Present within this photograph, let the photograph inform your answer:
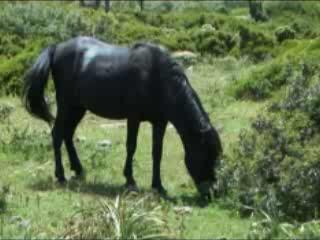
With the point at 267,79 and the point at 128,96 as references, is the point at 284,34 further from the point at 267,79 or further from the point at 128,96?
the point at 128,96

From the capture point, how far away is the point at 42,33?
2356 cm

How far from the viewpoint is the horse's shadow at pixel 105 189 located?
32.1 ft

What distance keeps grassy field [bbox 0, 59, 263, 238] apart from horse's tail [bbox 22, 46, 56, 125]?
3.14ft

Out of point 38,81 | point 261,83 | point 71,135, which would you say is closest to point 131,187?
point 71,135

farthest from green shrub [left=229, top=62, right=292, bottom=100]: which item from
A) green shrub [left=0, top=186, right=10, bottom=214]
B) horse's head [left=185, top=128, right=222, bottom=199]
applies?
green shrub [left=0, top=186, right=10, bottom=214]

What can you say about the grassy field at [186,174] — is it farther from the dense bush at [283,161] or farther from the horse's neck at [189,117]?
the horse's neck at [189,117]

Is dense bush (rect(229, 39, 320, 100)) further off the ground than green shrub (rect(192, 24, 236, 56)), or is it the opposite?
dense bush (rect(229, 39, 320, 100))

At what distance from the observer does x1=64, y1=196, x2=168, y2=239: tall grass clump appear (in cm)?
767

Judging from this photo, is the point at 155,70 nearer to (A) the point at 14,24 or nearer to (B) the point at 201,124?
(B) the point at 201,124

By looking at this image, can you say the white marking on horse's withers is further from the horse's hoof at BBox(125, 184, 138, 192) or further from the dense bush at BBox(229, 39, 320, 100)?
the dense bush at BBox(229, 39, 320, 100)

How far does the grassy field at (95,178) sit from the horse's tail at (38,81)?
3.14 feet

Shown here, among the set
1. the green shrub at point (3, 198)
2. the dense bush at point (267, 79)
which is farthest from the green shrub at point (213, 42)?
the green shrub at point (3, 198)

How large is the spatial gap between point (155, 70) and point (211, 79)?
10141 millimetres

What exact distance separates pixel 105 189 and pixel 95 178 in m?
0.69
